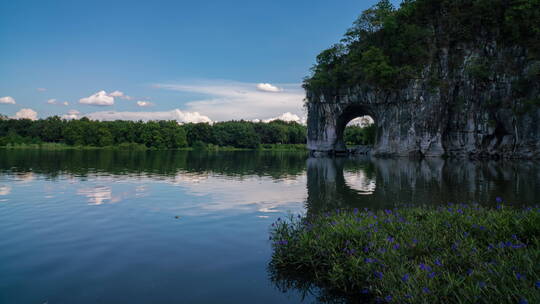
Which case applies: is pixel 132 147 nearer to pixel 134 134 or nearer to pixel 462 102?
pixel 134 134

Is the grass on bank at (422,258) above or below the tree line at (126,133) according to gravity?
below

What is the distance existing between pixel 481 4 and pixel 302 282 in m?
55.9

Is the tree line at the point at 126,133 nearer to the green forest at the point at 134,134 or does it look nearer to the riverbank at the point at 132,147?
the green forest at the point at 134,134

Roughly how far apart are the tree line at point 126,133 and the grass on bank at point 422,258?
11331 cm

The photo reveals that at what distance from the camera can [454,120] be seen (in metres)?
53.0

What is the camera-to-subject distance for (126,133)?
381 feet

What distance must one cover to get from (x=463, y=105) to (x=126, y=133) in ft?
336

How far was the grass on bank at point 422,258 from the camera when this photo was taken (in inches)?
174

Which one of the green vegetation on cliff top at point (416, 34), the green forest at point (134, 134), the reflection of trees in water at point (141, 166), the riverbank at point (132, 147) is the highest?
the green vegetation on cliff top at point (416, 34)

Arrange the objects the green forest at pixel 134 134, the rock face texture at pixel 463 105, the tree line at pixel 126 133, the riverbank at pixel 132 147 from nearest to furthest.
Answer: the rock face texture at pixel 463 105
the riverbank at pixel 132 147
the green forest at pixel 134 134
the tree line at pixel 126 133

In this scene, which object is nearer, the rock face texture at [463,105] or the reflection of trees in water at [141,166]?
the reflection of trees in water at [141,166]

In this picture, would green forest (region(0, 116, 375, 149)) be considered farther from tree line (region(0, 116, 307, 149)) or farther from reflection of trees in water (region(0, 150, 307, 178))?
reflection of trees in water (region(0, 150, 307, 178))

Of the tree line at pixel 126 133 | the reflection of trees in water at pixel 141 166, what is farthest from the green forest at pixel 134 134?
the reflection of trees in water at pixel 141 166

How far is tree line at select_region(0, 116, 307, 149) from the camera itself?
108875mm
